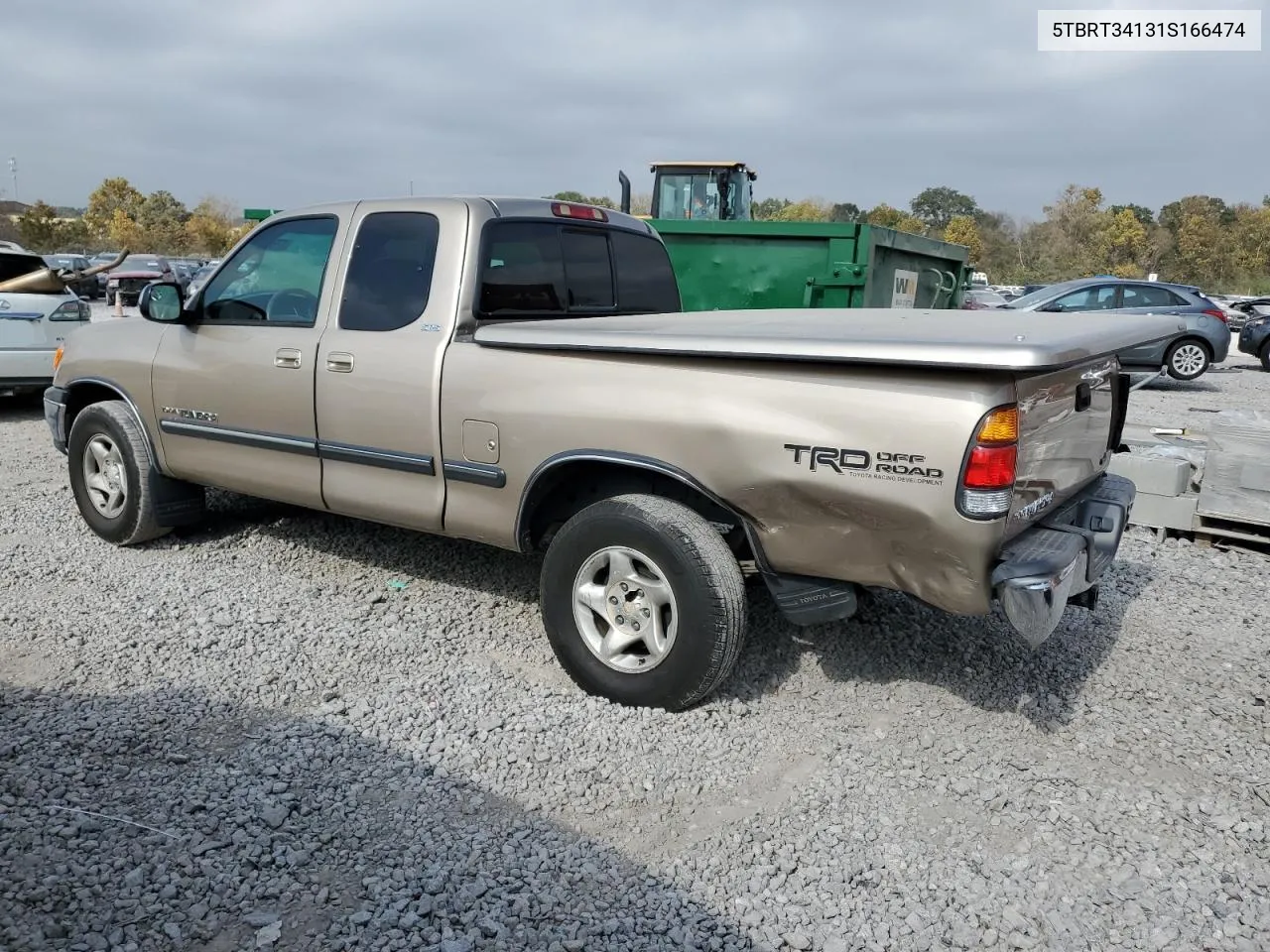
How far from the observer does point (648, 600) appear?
3584 millimetres

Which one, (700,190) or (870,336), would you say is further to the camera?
(700,190)

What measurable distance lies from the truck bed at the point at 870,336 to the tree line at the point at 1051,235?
110ft

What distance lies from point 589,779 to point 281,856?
0.99 metres

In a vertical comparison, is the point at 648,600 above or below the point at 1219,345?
below

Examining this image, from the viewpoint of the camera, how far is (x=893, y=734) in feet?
11.7

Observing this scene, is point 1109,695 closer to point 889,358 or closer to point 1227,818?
point 1227,818

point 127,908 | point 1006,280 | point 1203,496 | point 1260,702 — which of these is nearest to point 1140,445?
point 1203,496

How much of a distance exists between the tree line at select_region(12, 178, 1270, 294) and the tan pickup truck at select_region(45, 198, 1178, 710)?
33031 millimetres

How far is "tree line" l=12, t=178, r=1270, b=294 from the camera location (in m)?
45.3

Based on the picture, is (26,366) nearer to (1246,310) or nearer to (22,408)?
(22,408)

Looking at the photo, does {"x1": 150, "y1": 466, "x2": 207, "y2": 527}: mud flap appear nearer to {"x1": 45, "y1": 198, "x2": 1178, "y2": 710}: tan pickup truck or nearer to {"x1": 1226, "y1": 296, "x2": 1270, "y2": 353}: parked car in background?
{"x1": 45, "y1": 198, "x2": 1178, "y2": 710}: tan pickup truck

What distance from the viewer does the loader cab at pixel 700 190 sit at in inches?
481

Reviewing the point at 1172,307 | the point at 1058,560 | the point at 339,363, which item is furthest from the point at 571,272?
the point at 1172,307

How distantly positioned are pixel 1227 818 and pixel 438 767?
8.47 ft
